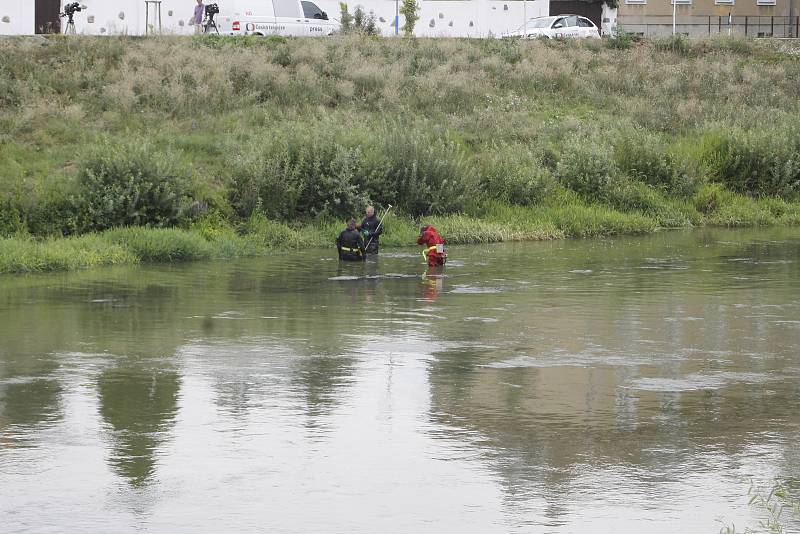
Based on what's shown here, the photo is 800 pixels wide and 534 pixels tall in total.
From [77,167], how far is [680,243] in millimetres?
15119

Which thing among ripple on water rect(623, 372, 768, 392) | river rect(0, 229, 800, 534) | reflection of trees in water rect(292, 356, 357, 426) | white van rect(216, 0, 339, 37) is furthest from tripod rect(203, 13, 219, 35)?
ripple on water rect(623, 372, 768, 392)

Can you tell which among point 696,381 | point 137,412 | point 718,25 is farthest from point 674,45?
point 137,412

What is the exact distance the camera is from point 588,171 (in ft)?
130

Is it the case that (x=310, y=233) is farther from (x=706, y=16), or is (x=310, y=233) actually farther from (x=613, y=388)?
(x=706, y=16)

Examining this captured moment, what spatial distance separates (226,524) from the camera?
34.7ft

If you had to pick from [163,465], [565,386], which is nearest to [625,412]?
[565,386]

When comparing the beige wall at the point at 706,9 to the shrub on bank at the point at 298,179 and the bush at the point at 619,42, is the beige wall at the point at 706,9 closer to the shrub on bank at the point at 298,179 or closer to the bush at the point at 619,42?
the bush at the point at 619,42

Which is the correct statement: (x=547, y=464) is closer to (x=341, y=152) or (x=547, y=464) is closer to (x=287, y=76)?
(x=341, y=152)

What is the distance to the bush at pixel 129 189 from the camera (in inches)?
1211

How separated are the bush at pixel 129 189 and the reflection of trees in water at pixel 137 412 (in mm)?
14247

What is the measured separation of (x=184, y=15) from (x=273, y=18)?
4321 mm

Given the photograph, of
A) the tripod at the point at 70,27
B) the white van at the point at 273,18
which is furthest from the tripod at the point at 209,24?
the tripod at the point at 70,27

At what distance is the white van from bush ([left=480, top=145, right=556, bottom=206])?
15.9m

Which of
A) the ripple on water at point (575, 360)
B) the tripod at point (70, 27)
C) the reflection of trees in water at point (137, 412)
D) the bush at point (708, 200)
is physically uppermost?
the tripod at point (70, 27)
